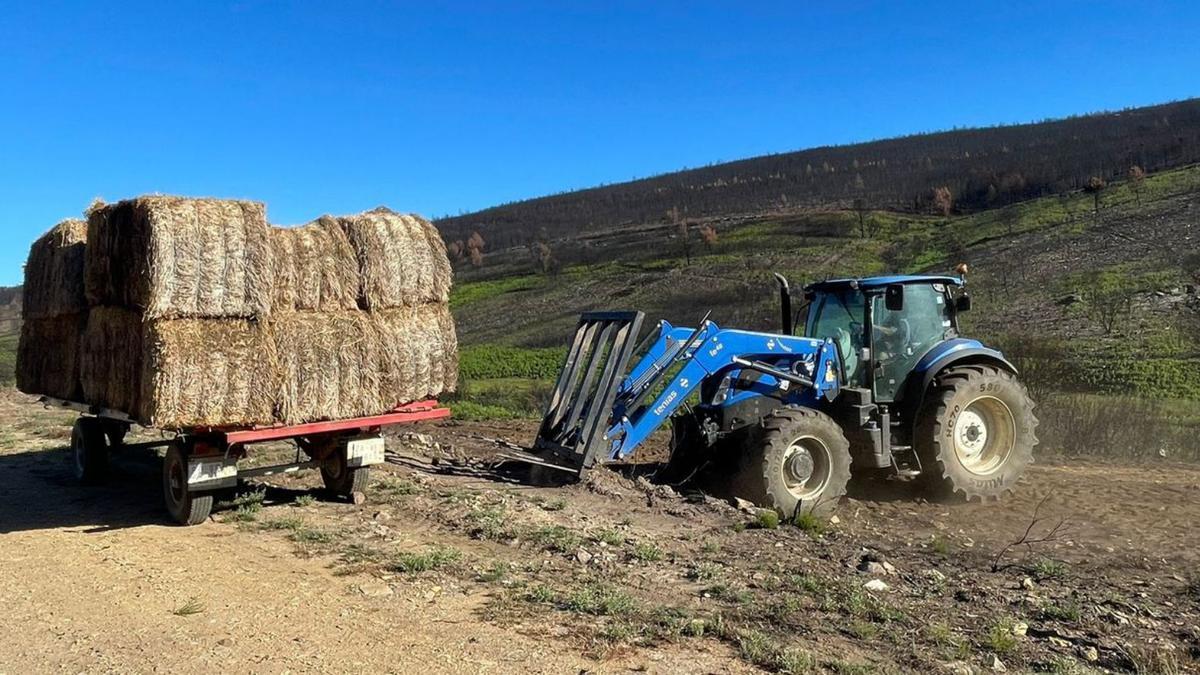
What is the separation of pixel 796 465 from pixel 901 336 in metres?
2.01

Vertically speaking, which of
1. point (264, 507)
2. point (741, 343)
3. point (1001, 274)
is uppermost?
point (1001, 274)

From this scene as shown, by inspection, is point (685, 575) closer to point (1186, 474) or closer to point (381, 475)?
point (381, 475)

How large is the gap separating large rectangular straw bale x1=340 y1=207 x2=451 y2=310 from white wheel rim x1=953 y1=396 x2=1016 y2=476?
17.7 feet

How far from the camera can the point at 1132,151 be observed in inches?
2569

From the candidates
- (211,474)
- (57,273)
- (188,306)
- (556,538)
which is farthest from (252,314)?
(57,273)

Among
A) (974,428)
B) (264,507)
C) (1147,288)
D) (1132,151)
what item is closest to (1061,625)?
(974,428)

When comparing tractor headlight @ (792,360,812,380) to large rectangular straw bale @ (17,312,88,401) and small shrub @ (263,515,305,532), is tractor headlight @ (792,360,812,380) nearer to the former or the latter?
small shrub @ (263,515,305,532)

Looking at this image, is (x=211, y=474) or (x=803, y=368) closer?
(x=211, y=474)

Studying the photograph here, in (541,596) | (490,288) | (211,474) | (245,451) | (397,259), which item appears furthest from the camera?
(490,288)

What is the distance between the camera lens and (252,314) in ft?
23.2

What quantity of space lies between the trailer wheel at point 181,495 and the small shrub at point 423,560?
2.14m

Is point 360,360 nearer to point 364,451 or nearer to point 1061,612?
point 364,451

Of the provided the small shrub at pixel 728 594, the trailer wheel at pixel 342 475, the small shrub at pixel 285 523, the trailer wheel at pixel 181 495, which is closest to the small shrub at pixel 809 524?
the small shrub at pixel 728 594

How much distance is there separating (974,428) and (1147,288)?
2016 cm
